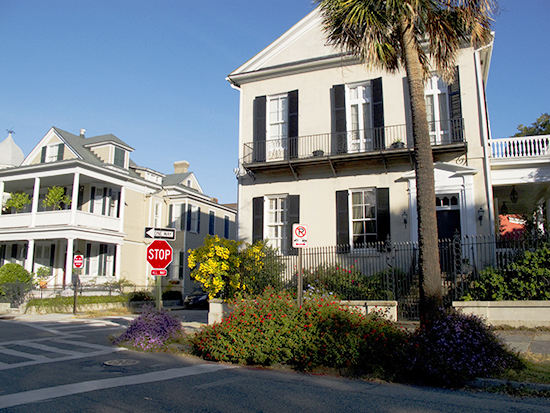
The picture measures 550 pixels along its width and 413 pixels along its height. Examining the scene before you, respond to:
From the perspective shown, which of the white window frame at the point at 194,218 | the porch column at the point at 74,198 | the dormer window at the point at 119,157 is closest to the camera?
the porch column at the point at 74,198

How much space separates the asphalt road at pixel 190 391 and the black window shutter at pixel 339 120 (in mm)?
9575

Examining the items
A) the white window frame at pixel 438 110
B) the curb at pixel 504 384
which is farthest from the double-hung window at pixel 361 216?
the curb at pixel 504 384

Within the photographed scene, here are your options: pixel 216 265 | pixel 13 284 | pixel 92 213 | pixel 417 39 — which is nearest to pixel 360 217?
pixel 216 265

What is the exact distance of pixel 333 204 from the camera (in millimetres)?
16375

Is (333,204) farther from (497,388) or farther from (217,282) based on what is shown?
(497,388)

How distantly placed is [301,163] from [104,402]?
460 inches

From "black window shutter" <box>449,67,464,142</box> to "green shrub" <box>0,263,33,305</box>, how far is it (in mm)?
19962

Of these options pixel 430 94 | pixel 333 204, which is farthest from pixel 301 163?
pixel 430 94

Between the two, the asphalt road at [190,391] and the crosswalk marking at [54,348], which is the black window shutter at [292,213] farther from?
the asphalt road at [190,391]

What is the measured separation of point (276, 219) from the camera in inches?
685

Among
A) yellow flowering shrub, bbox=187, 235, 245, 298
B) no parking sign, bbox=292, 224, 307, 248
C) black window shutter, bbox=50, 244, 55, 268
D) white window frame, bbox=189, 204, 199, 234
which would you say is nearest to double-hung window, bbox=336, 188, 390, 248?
yellow flowering shrub, bbox=187, 235, 245, 298

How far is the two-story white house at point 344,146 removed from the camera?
14859 millimetres

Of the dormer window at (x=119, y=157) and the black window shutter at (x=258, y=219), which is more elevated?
the dormer window at (x=119, y=157)

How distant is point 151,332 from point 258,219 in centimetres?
762
